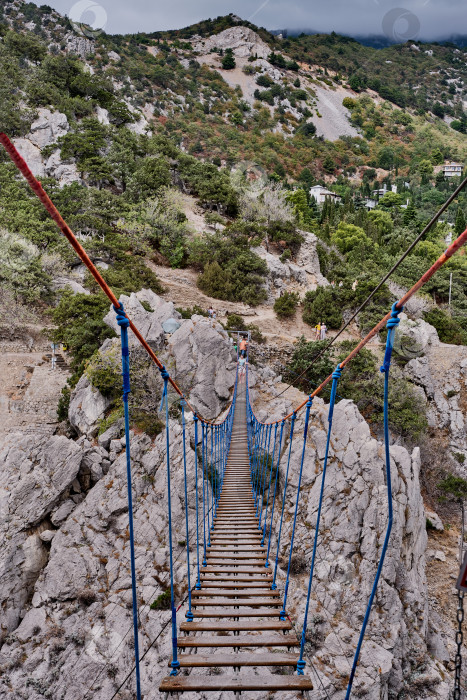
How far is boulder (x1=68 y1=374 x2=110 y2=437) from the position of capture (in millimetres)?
11523

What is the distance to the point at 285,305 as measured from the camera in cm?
1956

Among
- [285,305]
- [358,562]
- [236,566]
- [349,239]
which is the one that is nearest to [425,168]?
[349,239]

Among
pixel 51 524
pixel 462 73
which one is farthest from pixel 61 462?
pixel 462 73

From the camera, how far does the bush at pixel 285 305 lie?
19.5 meters

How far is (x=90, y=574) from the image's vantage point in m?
8.82

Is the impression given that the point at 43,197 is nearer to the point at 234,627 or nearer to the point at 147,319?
the point at 234,627

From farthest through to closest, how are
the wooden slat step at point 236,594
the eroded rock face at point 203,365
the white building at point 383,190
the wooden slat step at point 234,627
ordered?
the white building at point 383,190 < the eroded rock face at point 203,365 < the wooden slat step at point 236,594 < the wooden slat step at point 234,627

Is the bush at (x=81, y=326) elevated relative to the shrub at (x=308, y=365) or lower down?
elevated

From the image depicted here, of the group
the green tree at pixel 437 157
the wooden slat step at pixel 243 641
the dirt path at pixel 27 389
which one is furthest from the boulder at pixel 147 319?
the green tree at pixel 437 157

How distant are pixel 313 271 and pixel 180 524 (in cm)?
1841

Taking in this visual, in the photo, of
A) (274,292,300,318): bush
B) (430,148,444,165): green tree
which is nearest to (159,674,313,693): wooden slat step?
(274,292,300,318): bush

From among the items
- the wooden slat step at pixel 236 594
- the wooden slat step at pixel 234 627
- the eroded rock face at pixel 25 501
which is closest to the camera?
the wooden slat step at pixel 234 627

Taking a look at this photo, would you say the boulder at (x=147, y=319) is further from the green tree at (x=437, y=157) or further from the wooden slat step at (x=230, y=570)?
the green tree at (x=437, y=157)

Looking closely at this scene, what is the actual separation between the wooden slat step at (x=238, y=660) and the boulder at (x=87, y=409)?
31.5ft
